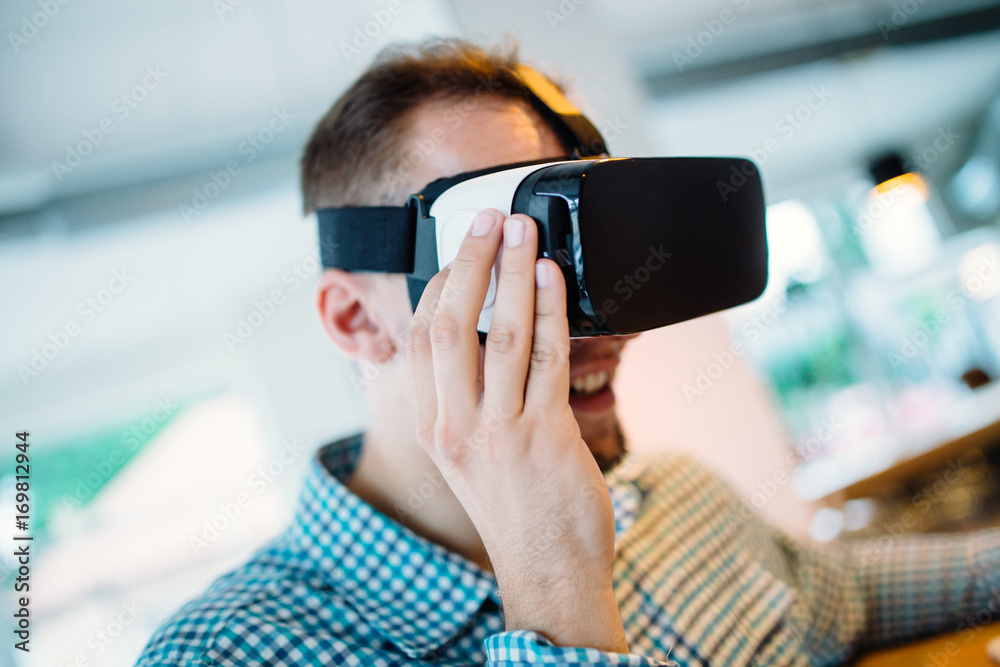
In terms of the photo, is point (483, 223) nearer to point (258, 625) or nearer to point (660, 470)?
point (258, 625)

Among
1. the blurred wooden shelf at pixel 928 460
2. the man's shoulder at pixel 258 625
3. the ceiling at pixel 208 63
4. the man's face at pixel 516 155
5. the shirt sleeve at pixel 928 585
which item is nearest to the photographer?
the man's shoulder at pixel 258 625

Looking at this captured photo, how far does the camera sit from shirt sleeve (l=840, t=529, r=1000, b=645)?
38.9 inches

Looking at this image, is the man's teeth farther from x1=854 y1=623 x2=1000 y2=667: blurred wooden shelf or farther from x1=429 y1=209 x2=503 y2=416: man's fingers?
x1=854 y1=623 x2=1000 y2=667: blurred wooden shelf

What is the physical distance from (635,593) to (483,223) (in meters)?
0.55

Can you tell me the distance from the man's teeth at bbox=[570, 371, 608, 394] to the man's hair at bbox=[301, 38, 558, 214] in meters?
0.32

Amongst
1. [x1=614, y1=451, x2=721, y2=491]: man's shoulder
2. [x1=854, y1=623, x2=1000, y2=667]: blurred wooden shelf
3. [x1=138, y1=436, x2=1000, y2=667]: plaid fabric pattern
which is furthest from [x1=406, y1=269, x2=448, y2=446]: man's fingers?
[x1=854, y1=623, x2=1000, y2=667]: blurred wooden shelf

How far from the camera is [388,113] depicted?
0.81 meters

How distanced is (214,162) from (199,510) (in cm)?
110

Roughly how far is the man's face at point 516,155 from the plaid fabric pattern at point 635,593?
21 cm

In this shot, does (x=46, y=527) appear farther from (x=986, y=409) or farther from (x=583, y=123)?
(x=986, y=409)

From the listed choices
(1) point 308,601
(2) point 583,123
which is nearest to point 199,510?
(1) point 308,601

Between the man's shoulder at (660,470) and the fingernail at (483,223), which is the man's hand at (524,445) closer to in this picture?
the fingernail at (483,223)

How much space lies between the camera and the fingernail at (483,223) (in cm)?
56

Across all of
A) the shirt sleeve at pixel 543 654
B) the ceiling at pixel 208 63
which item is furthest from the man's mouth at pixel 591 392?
the ceiling at pixel 208 63
